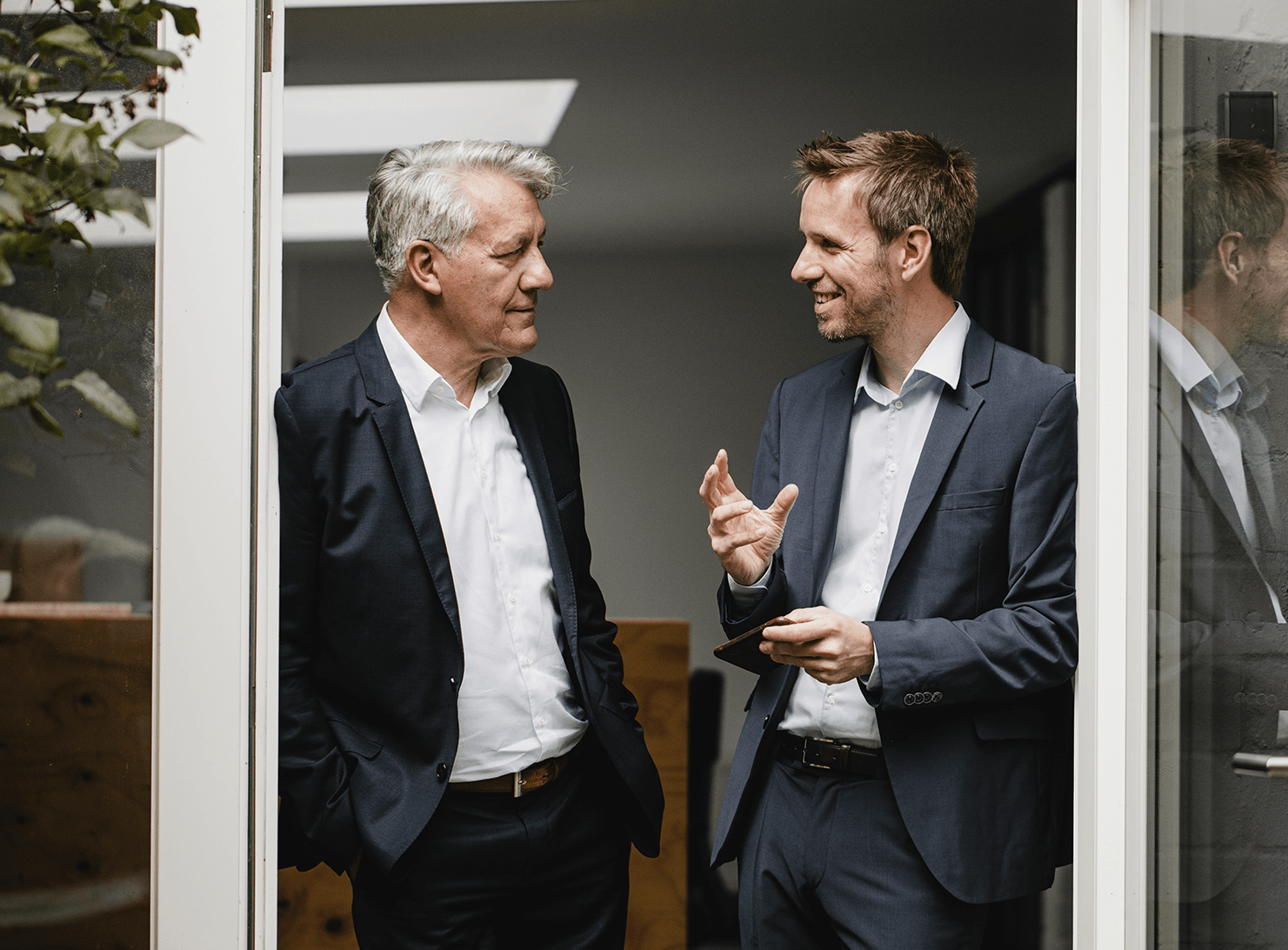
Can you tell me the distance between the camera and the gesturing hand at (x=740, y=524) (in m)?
1.71

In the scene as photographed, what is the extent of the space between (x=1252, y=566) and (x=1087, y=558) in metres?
0.27

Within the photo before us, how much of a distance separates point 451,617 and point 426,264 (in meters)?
0.66

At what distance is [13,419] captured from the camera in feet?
5.13

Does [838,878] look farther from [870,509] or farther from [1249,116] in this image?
[1249,116]

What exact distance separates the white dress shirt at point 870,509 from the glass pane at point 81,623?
1.03 metres

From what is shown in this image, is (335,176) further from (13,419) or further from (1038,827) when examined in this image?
(1038,827)

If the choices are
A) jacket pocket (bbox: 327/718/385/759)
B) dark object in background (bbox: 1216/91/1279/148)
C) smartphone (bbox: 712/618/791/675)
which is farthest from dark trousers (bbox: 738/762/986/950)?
dark object in background (bbox: 1216/91/1279/148)

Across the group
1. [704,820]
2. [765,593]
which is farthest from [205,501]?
[704,820]

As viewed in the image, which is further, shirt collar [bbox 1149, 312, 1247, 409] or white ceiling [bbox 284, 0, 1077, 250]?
white ceiling [bbox 284, 0, 1077, 250]

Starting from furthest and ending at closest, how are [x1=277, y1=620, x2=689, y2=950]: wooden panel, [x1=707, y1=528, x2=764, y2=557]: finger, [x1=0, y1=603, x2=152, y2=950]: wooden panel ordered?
[x1=277, y1=620, x2=689, y2=950]: wooden panel < [x1=707, y1=528, x2=764, y2=557]: finger < [x1=0, y1=603, x2=152, y2=950]: wooden panel

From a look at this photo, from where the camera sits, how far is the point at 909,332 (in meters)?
1.92

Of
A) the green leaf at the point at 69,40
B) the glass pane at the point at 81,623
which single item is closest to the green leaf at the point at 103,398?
the green leaf at the point at 69,40

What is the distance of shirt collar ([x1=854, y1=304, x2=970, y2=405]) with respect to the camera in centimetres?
184

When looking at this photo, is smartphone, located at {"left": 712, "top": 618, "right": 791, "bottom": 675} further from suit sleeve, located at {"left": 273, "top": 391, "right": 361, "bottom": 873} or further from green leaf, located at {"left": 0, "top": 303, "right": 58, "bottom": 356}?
green leaf, located at {"left": 0, "top": 303, "right": 58, "bottom": 356}
